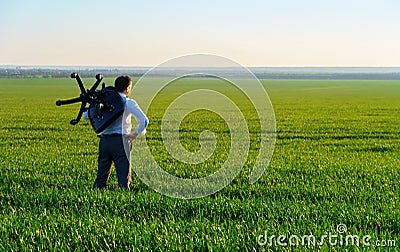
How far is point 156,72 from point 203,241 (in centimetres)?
212

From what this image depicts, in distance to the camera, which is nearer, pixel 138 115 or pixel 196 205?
pixel 138 115

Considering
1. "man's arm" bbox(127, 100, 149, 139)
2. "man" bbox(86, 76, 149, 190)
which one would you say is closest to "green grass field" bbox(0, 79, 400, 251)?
"man" bbox(86, 76, 149, 190)

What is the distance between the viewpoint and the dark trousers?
740 centimetres

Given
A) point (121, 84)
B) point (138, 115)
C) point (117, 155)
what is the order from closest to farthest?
point (138, 115)
point (121, 84)
point (117, 155)

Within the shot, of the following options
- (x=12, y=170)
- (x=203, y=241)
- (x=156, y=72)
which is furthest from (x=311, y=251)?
(x=12, y=170)

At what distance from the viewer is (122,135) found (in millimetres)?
7352

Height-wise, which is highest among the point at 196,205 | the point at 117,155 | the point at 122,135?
the point at 122,135

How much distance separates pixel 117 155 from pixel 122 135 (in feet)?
1.19

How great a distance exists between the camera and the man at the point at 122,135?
710cm

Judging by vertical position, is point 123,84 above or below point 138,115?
above

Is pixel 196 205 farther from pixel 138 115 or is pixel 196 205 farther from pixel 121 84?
pixel 121 84

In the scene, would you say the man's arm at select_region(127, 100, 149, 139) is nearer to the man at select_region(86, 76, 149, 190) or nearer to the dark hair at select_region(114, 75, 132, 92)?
the man at select_region(86, 76, 149, 190)

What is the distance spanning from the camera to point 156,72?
6.05m

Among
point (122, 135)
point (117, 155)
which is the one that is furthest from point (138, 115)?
point (117, 155)
